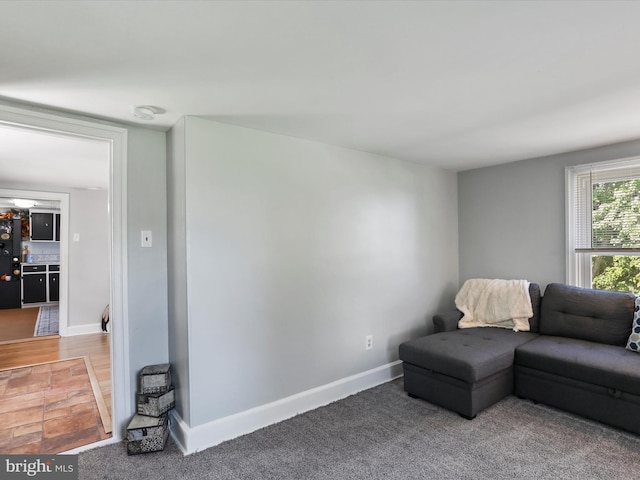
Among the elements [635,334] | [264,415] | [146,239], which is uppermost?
[146,239]

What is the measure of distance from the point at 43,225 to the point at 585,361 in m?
9.91

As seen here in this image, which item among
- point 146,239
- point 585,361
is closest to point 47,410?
point 146,239

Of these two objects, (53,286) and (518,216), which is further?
(53,286)

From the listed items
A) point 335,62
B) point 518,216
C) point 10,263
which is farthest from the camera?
point 10,263

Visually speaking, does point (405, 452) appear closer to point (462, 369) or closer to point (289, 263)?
point (462, 369)

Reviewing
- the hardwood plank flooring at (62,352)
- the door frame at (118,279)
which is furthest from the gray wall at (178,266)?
the hardwood plank flooring at (62,352)

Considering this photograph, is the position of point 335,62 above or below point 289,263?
above

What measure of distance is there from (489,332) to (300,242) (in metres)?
1.91

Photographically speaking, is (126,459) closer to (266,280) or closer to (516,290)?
(266,280)

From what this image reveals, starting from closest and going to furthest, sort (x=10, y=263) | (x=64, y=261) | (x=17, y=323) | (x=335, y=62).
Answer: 1. (x=335, y=62)
2. (x=64, y=261)
3. (x=17, y=323)
4. (x=10, y=263)

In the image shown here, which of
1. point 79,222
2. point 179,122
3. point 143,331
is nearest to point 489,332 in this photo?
point 143,331

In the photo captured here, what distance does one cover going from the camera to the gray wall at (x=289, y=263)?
2332mm

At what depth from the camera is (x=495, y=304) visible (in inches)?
135

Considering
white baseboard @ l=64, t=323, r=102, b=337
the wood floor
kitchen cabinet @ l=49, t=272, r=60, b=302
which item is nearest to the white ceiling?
the wood floor
